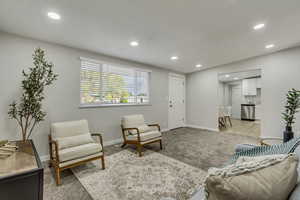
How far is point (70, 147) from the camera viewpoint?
233 cm

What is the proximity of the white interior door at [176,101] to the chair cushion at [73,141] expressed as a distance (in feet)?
11.2

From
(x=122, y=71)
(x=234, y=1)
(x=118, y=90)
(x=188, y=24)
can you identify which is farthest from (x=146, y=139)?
(x=234, y=1)

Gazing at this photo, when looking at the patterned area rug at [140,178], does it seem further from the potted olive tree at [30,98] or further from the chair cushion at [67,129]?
the potted olive tree at [30,98]

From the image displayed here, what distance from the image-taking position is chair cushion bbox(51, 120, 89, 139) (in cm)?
241

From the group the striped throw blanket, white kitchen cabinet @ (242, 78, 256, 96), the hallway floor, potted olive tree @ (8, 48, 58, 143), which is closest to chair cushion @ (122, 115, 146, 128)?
potted olive tree @ (8, 48, 58, 143)

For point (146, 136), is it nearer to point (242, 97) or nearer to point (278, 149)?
point (278, 149)

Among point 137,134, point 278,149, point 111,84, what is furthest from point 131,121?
point 278,149

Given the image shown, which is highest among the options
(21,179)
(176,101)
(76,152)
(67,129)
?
(176,101)

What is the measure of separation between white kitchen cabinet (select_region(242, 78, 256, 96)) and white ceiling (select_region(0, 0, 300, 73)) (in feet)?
15.3

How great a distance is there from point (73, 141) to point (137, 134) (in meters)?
1.27

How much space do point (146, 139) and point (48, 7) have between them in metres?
2.80

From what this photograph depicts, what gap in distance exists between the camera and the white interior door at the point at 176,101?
17.6 feet

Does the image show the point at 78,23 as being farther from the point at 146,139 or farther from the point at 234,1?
the point at 146,139

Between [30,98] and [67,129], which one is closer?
[30,98]
